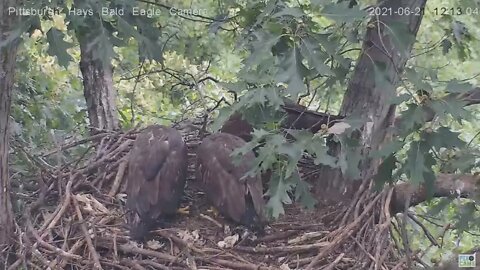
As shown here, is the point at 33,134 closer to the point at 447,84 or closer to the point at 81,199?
the point at 81,199

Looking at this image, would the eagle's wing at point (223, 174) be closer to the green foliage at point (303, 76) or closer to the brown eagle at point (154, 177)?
the brown eagle at point (154, 177)

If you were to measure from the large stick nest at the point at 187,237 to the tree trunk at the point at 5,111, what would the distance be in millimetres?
130

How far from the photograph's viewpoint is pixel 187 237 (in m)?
3.86

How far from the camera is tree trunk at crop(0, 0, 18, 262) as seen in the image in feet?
10.3

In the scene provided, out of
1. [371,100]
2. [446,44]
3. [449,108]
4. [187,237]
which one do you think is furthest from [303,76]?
[187,237]

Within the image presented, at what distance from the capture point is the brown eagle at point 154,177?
3863 mm

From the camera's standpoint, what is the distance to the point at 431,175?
263 cm

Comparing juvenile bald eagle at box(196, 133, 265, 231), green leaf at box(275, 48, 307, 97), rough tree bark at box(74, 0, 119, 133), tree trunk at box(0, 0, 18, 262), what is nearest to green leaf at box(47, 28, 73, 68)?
tree trunk at box(0, 0, 18, 262)

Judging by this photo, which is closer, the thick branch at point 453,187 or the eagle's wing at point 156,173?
the thick branch at point 453,187

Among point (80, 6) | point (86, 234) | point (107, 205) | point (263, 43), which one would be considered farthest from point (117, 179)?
point (263, 43)

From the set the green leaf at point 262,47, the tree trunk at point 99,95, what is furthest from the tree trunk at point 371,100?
the tree trunk at point 99,95

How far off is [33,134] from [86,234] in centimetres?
124

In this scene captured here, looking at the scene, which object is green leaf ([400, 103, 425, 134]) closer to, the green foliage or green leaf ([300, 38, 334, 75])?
the green foliage

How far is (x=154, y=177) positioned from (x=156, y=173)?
0.02 meters
